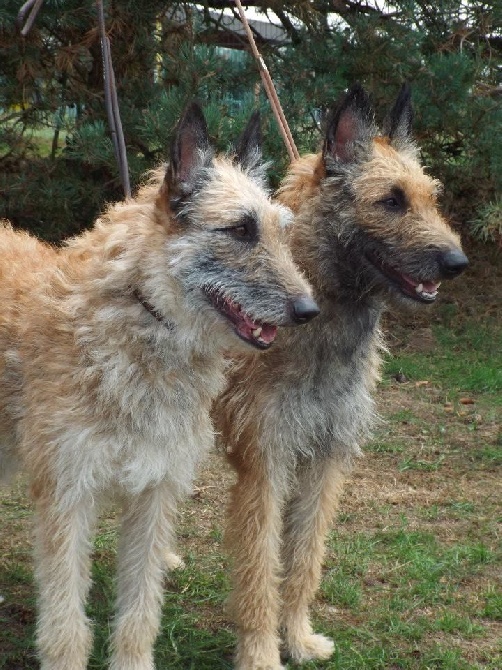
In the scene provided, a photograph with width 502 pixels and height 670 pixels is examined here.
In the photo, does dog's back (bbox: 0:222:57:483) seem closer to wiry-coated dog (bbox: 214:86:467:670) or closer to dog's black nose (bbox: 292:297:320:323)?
wiry-coated dog (bbox: 214:86:467:670)

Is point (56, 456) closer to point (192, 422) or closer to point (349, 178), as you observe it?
point (192, 422)

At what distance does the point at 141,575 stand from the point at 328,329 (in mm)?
1297

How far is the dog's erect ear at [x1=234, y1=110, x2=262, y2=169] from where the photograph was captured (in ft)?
12.5

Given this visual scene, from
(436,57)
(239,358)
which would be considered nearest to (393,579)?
(239,358)

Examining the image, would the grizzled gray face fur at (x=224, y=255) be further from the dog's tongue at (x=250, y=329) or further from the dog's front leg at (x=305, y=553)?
the dog's front leg at (x=305, y=553)

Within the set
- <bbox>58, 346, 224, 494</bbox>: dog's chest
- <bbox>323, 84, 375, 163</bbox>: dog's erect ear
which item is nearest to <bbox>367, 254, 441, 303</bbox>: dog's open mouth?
<bbox>323, 84, 375, 163</bbox>: dog's erect ear

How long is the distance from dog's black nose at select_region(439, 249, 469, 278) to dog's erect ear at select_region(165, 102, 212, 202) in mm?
1053

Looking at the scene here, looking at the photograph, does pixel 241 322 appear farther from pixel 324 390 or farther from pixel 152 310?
pixel 324 390

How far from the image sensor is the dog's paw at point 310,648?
173 inches

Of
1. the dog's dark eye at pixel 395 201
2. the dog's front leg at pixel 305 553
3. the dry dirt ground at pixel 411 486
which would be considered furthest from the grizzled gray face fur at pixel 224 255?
the dry dirt ground at pixel 411 486

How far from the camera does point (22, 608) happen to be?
4.61m

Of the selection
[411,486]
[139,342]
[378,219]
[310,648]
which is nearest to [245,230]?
[139,342]

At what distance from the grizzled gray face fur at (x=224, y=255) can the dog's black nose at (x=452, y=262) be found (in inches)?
28.1

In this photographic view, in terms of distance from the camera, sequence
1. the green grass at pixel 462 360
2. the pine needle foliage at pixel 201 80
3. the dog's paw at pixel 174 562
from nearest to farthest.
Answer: the dog's paw at pixel 174 562 → the pine needle foliage at pixel 201 80 → the green grass at pixel 462 360
